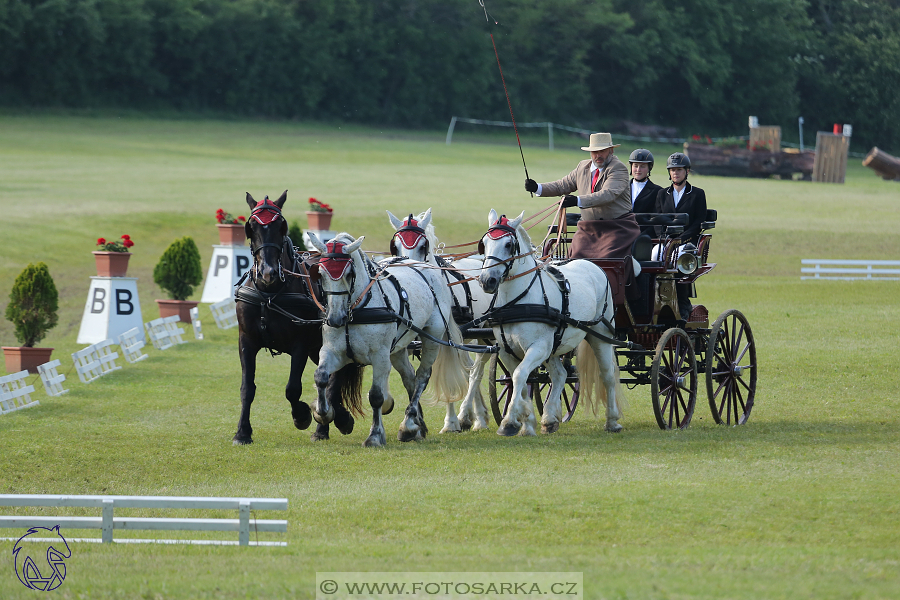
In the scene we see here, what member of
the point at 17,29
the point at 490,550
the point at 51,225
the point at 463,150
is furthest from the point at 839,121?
the point at 490,550

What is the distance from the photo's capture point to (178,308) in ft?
63.5

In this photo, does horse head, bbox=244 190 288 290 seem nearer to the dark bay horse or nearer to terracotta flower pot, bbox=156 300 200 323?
the dark bay horse

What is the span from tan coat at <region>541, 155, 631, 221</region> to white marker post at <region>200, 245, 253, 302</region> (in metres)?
10.7

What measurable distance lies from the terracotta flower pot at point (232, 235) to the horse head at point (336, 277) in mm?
11249

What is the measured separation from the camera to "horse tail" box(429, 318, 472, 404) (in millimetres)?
10352

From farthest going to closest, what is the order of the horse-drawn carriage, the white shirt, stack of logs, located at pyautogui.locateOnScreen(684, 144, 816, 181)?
stack of logs, located at pyautogui.locateOnScreen(684, 144, 816, 181), the white shirt, the horse-drawn carriage

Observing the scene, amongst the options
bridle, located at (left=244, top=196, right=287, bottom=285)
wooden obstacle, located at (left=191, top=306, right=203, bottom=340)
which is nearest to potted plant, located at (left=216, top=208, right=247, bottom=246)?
wooden obstacle, located at (left=191, top=306, right=203, bottom=340)

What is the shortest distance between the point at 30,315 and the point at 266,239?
6.22 m

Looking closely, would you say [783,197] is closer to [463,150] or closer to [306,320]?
[463,150]

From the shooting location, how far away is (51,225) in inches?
1066

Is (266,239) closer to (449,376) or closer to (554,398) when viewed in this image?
(449,376)

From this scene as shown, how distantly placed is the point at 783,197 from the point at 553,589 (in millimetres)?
34936

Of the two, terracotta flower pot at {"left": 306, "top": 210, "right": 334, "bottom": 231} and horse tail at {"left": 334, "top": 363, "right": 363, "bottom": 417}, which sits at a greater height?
terracotta flower pot at {"left": 306, "top": 210, "right": 334, "bottom": 231}

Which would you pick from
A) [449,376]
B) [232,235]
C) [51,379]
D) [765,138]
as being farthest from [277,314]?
[765,138]
